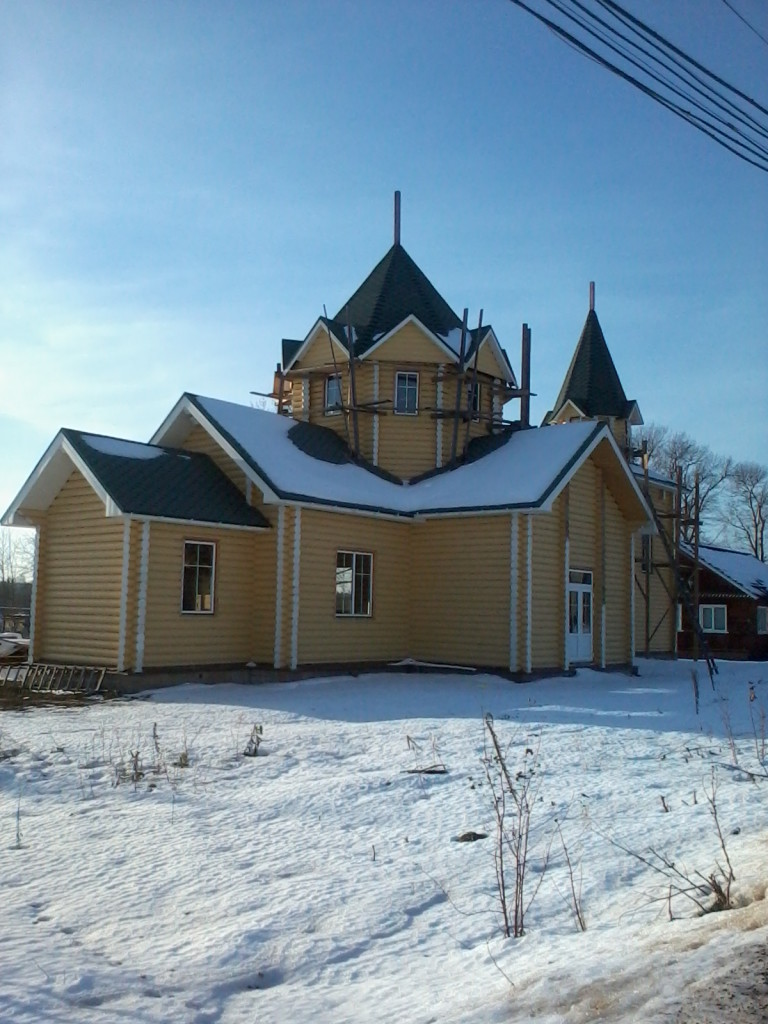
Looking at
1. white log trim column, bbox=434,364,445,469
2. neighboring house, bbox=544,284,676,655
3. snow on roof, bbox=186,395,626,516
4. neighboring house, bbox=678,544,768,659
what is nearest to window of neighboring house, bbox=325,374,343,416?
snow on roof, bbox=186,395,626,516

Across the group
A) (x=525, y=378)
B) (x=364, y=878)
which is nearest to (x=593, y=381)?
(x=525, y=378)

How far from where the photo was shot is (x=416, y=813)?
7.94 m

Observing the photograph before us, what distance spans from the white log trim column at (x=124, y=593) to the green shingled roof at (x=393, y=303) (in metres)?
9.01

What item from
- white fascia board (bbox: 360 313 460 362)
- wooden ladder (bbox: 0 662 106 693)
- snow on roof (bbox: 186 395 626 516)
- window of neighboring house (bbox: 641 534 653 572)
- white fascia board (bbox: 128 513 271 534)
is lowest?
wooden ladder (bbox: 0 662 106 693)

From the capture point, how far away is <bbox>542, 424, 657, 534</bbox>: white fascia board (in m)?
20.2

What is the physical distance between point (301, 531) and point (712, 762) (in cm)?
1124

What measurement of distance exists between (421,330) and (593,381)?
38.5ft

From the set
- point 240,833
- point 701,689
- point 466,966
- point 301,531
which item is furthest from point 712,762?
point 301,531

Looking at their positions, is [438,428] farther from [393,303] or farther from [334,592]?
[334,592]

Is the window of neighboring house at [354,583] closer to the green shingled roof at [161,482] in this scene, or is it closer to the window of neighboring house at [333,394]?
the green shingled roof at [161,482]

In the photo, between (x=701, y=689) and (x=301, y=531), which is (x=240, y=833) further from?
(x=701, y=689)

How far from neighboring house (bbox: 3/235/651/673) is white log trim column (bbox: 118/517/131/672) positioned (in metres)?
0.04

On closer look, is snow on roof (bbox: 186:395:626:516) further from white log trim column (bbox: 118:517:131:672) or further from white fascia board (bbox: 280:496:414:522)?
white log trim column (bbox: 118:517:131:672)

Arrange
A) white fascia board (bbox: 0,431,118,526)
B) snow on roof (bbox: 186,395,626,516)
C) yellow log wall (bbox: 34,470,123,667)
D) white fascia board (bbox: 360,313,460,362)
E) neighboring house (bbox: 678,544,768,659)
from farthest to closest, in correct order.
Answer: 1. neighboring house (bbox: 678,544,768,659)
2. white fascia board (bbox: 360,313,460,362)
3. snow on roof (bbox: 186,395,626,516)
4. white fascia board (bbox: 0,431,118,526)
5. yellow log wall (bbox: 34,470,123,667)
